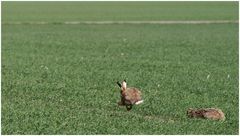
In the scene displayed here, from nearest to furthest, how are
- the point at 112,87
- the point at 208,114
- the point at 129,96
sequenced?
the point at 208,114 < the point at 129,96 < the point at 112,87

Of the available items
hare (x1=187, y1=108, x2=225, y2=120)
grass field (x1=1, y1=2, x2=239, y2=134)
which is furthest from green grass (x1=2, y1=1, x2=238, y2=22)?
hare (x1=187, y1=108, x2=225, y2=120)

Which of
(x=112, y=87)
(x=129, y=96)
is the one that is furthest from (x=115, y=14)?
(x=129, y=96)

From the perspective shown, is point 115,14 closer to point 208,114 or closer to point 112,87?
point 112,87

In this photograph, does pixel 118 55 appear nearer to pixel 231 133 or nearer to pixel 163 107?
pixel 163 107

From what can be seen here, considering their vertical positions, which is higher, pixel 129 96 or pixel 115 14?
pixel 129 96

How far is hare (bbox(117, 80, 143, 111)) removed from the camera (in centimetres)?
1312

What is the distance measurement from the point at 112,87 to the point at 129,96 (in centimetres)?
364

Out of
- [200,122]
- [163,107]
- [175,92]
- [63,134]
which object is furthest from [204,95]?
[63,134]

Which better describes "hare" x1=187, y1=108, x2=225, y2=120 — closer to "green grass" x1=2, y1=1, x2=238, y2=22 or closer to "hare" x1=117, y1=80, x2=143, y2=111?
"hare" x1=117, y1=80, x2=143, y2=111

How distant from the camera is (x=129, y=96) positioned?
1320 centimetres

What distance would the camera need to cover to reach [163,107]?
13.8m

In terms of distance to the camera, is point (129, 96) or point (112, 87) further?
point (112, 87)

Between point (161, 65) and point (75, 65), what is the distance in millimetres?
3020

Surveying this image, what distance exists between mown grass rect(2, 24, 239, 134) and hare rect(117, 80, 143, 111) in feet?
0.58
